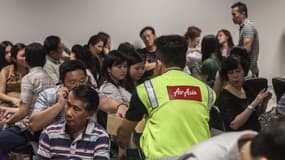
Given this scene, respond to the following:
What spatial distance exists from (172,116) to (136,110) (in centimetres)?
20

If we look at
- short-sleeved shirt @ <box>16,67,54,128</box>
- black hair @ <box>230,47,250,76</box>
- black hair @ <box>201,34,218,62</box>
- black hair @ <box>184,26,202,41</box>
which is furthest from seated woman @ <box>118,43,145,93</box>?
black hair @ <box>184,26,202,41</box>

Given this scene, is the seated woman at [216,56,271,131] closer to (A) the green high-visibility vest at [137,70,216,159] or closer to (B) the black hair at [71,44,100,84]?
(A) the green high-visibility vest at [137,70,216,159]

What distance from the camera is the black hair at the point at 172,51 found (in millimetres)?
2506

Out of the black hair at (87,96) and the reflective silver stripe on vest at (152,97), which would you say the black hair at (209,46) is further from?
the reflective silver stripe on vest at (152,97)

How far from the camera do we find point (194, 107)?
7.88ft

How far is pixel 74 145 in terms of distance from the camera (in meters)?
2.69

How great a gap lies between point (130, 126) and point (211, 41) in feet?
9.39

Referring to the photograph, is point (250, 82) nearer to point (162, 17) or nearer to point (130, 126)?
point (130, 126)

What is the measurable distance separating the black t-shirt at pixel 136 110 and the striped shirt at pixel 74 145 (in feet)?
1.05

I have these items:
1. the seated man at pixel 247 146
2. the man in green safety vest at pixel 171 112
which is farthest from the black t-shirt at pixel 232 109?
the seated man at pixel 247 146

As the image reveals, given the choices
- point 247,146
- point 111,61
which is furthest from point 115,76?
point 247,146

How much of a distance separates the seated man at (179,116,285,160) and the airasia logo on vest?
3.15 ft

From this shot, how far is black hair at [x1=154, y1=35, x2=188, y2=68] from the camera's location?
2.51 metres

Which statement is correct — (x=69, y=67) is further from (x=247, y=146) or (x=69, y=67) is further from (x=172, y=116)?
(x=247, y=146)
